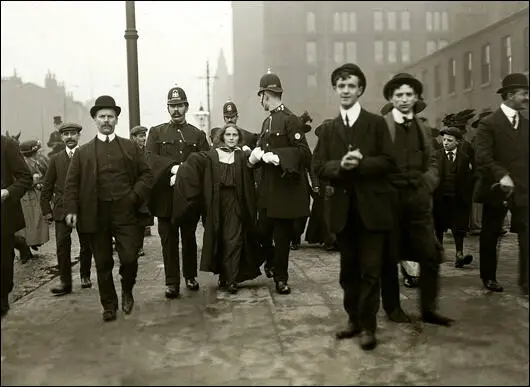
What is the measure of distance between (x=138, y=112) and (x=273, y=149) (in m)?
5.64

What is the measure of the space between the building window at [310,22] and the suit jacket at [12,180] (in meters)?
56.2

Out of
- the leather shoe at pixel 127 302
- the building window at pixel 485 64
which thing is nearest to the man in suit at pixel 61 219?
the leather shoe at pixel 127 302

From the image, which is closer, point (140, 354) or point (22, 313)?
point (140, 354)

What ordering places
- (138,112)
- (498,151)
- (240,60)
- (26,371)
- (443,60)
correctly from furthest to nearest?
(240,60)
(443,60)
(138,112)
(498,151)
(26,371)

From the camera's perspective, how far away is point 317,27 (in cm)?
5978

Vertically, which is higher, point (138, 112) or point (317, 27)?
point (317, 27)

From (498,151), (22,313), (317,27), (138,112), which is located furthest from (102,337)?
(317,27)

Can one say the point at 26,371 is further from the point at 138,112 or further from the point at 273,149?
the point at 138,112

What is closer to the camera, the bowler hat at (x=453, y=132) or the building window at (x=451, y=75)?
the bowler hat at (x=453, y=132)

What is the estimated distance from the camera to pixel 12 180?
6.33 meters

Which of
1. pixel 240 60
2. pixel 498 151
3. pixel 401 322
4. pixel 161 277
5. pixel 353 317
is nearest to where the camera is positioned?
pixel 353 317

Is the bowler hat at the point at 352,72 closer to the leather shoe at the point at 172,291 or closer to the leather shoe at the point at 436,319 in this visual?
the leather shoe at the point at 436,319

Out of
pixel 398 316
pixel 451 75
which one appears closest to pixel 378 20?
pixel 451 75

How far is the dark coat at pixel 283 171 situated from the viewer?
7.01 metres
